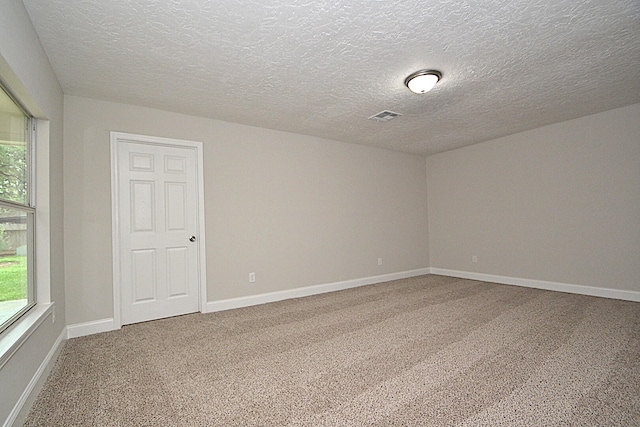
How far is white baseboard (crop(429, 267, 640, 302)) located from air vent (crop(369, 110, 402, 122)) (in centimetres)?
335

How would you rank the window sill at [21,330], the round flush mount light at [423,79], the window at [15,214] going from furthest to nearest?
the round flush mount light at [423,79] → the window at [15,214] → the window sill at [21,330]

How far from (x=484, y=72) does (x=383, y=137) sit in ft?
7.15

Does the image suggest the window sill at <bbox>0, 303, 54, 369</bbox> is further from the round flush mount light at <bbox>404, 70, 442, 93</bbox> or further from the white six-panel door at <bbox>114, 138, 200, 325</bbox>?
the round flush mount light at <bbox>404, 70, 442, 93</bbox>

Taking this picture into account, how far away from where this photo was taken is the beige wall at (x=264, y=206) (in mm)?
3159

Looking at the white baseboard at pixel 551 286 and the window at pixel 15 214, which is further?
the white baseboard at pixel 551 286

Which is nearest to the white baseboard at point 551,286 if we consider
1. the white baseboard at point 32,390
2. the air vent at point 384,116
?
the air vent at point 384,116

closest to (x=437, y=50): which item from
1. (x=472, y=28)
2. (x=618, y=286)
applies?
(x=472, y=28)

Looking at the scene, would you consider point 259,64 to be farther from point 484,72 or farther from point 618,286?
point 618,286

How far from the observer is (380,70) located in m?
2.78

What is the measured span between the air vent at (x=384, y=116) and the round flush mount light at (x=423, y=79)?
0.88m

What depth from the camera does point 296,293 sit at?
4504 millimetres

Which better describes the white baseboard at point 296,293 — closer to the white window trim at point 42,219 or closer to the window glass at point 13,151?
the white window trim at point 42,219

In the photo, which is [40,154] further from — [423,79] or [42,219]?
[423,79]

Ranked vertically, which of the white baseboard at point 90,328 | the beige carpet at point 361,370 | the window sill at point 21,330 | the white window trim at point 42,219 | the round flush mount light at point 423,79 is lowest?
the beige carpet at point 361,370
